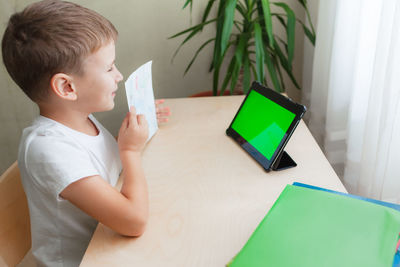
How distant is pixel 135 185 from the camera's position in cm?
84

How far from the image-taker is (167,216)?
0.82 m

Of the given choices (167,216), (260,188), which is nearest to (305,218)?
(260,188)

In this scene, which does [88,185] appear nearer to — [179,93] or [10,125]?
[179,93]

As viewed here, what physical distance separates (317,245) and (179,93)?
1.47 m

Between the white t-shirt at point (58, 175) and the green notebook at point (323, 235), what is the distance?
0.38 meters

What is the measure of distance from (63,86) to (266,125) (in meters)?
0.53

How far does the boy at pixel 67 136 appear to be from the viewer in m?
0.78

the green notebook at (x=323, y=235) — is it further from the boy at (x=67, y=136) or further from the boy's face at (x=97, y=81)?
the boy's face at (x=97, y=81)

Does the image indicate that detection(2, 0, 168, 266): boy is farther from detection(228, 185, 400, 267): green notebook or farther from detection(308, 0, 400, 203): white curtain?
detection(308, 0, 400, 203): white curtain

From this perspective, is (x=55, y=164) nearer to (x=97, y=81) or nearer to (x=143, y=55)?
(x=97, y=81)

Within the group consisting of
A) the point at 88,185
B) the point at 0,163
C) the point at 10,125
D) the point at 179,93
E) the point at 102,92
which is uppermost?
the point at 102,92

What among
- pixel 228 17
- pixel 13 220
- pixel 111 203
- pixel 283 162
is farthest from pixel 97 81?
pixel 228 17

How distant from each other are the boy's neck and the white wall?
39.9 inches

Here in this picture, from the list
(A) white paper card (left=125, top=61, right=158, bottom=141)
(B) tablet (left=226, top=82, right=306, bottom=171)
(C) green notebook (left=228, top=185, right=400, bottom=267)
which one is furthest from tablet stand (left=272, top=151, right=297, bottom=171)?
(A) white paper card (left=125, top=61, right=158, bottom=141)
